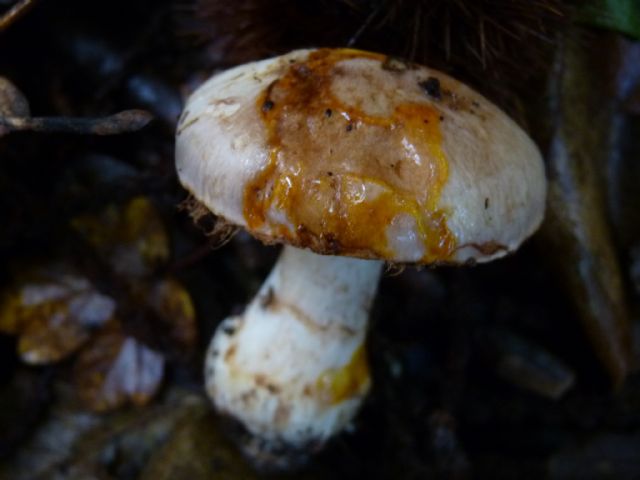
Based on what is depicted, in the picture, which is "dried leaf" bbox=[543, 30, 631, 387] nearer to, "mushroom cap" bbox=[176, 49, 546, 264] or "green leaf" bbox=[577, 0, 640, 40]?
"green leaf" bbox=[577, 0, 640, 40]

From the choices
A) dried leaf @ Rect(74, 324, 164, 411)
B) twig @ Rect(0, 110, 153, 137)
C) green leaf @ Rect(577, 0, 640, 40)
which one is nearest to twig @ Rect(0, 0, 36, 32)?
twig @ Rect(0, 110, 153, 137)

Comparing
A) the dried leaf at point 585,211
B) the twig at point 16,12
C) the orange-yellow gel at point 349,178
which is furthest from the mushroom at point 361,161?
the dried leaf at point 585,211

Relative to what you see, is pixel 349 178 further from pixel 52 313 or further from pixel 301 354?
pixel 52 313

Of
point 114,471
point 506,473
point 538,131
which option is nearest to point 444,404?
point 506,473

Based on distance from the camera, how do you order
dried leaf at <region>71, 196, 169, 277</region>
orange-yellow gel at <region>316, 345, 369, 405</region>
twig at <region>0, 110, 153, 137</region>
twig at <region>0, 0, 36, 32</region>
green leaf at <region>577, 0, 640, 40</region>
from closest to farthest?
twig at <region>0, 110, 153, 137</region> → twig at <region>0, 0, 36, 32</region> → green leaf at <region>577, 0, 640, 40</region> → orange-yellow gel at <region>316, 345, 369, 405</region> → dried leaf at <region>71, 196, 169, 277</region>

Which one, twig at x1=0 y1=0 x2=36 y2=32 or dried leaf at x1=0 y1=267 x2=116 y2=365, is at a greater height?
twig at x1=0 y1=0 x2=36 y2=32

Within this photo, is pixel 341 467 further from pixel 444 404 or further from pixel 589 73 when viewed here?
pixel 589 73
